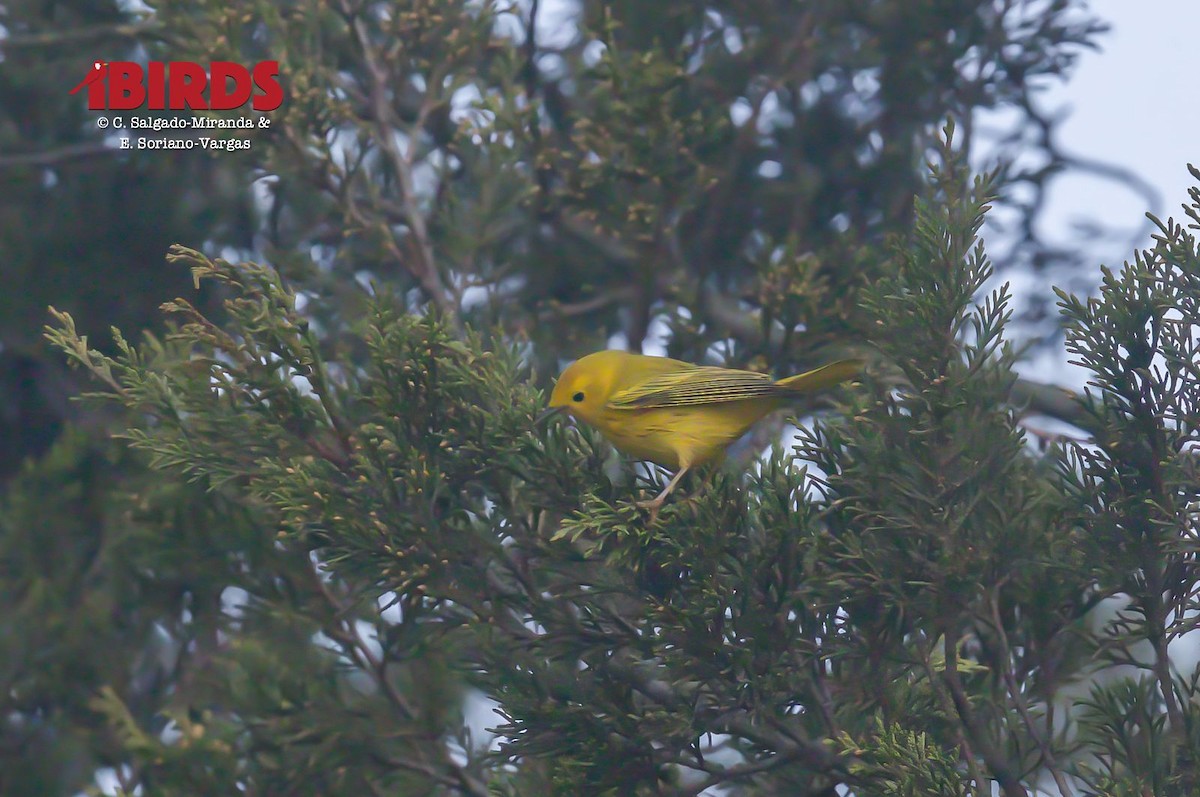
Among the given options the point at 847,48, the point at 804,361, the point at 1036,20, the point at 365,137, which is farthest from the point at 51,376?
the point at 1036,20

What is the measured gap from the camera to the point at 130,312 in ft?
16.4

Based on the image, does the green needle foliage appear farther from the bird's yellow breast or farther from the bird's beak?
the bird's yellow breast

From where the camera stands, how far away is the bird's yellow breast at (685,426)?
11.2 feet

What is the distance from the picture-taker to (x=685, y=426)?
3.43 metres

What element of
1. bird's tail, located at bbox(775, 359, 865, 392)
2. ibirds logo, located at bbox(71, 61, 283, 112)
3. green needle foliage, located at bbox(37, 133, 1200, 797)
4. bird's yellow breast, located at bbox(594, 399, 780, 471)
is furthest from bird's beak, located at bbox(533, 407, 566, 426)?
ibirds logo, located at bbox(71, 61, 283, 112)

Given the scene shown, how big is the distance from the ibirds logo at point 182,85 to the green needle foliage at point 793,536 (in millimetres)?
1534

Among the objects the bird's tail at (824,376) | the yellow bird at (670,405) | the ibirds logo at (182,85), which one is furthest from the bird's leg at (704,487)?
the ibirds logo at (182,85)

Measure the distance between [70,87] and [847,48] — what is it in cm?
359

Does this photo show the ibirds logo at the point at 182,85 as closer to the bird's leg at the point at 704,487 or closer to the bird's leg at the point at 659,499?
the bird's leg at the point at 659,499

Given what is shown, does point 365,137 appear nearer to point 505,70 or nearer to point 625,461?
point 505,70

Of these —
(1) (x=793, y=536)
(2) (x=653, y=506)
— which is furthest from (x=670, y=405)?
(1) (x=793, y=536)

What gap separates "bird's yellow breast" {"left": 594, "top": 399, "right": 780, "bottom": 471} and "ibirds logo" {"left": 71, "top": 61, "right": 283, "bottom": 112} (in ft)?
6.27

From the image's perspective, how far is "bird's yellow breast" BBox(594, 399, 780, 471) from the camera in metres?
3.42

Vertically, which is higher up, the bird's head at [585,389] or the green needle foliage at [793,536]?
the bird's head at [585,389]
